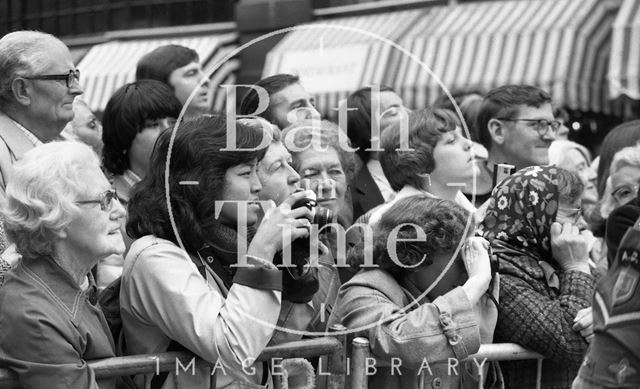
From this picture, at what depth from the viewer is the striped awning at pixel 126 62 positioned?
55.2 feet

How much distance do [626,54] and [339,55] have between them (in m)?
4.56

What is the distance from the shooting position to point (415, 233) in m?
4.03

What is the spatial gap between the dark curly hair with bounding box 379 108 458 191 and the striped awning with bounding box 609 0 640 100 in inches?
274

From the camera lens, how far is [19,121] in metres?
4.36

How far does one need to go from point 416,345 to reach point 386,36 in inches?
474

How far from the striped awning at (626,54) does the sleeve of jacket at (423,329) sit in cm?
827

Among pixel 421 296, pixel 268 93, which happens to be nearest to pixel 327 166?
pixel 268 93

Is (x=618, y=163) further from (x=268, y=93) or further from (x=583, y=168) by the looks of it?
(x=268, y=93)

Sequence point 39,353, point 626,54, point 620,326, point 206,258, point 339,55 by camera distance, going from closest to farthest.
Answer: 1. point 620,326
2. point 39,353
3. point 206,258
4. point 626,54
5. point 339,55

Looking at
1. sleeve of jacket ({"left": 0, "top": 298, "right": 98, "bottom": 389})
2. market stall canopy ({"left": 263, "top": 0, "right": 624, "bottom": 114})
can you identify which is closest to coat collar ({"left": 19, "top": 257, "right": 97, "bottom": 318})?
sleeve of jacket ({"left": 0, "top": 298, "right": 98, "bottom": 389})

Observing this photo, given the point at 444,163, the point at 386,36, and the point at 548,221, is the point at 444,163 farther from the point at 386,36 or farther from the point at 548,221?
the point at 386,36

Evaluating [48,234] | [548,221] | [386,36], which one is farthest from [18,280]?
[386,36]

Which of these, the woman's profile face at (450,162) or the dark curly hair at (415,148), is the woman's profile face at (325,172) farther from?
the woman's profile face at (450,162)

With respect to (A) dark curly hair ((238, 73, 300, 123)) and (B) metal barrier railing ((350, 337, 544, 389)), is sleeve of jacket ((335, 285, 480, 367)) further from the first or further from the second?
(A) dark curly hair ((238, 73, 300, 123))
